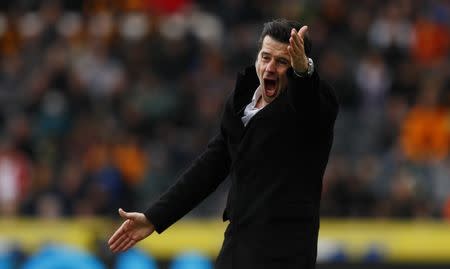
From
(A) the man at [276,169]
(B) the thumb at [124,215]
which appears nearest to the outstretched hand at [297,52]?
(A) the man at [276,169]

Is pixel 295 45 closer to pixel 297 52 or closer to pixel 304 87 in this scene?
pixel 297 52

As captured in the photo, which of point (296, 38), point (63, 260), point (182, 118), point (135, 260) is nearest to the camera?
point (296, 38)

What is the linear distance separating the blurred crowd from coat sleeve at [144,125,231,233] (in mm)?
7196

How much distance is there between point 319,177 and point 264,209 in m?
0.28

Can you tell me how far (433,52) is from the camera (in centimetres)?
1579

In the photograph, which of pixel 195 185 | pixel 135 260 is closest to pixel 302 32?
pixel 195 185

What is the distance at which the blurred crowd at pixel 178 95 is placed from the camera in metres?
13.4

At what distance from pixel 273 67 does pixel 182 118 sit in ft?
31.2

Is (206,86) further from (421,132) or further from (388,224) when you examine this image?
(388,224)

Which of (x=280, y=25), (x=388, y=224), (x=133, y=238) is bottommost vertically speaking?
(x=388, y=224)

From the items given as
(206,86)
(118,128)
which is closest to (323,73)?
(206,86)

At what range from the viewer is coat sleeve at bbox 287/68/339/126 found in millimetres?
5234

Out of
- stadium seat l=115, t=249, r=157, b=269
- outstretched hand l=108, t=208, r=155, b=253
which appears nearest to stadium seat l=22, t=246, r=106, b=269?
stadium seat l=115, t=249, r=157, b=269

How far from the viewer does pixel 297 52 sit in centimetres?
514
